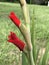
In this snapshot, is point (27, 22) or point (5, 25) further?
point (5, 25)

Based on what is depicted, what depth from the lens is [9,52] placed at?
153 inches

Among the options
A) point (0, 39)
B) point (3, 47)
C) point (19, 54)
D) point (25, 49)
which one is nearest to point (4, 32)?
point (0, 39)

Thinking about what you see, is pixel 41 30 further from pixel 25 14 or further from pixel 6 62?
pixel 25 14

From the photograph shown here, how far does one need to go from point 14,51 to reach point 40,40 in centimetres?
85

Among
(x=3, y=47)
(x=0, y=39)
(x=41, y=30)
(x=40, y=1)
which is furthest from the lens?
Answer: (x=40, y=1)

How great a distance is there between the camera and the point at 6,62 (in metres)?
3.42

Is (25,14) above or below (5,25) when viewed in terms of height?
above

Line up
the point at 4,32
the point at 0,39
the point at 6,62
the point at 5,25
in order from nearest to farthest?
1. the point at 6,62
2. the point at 0,39
3. the point at 4,32
4. the point at 5,25

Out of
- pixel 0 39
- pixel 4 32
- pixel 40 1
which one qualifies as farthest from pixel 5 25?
pixel 40 1

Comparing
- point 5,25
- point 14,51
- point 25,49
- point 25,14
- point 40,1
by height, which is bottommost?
point 40,1

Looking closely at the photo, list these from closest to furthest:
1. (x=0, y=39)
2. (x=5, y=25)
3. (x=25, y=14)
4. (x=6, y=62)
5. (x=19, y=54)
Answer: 1. (x=25, y=14)
2. (x=6, y=62)
3. (x=19, y=54)
4. (x=0, y=39)
5. (x=5, y=25)

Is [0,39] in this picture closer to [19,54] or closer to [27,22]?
[19,54]

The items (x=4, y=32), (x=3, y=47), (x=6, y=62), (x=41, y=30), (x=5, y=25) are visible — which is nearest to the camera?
(x=6, y=62)

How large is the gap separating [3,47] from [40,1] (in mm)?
12409
